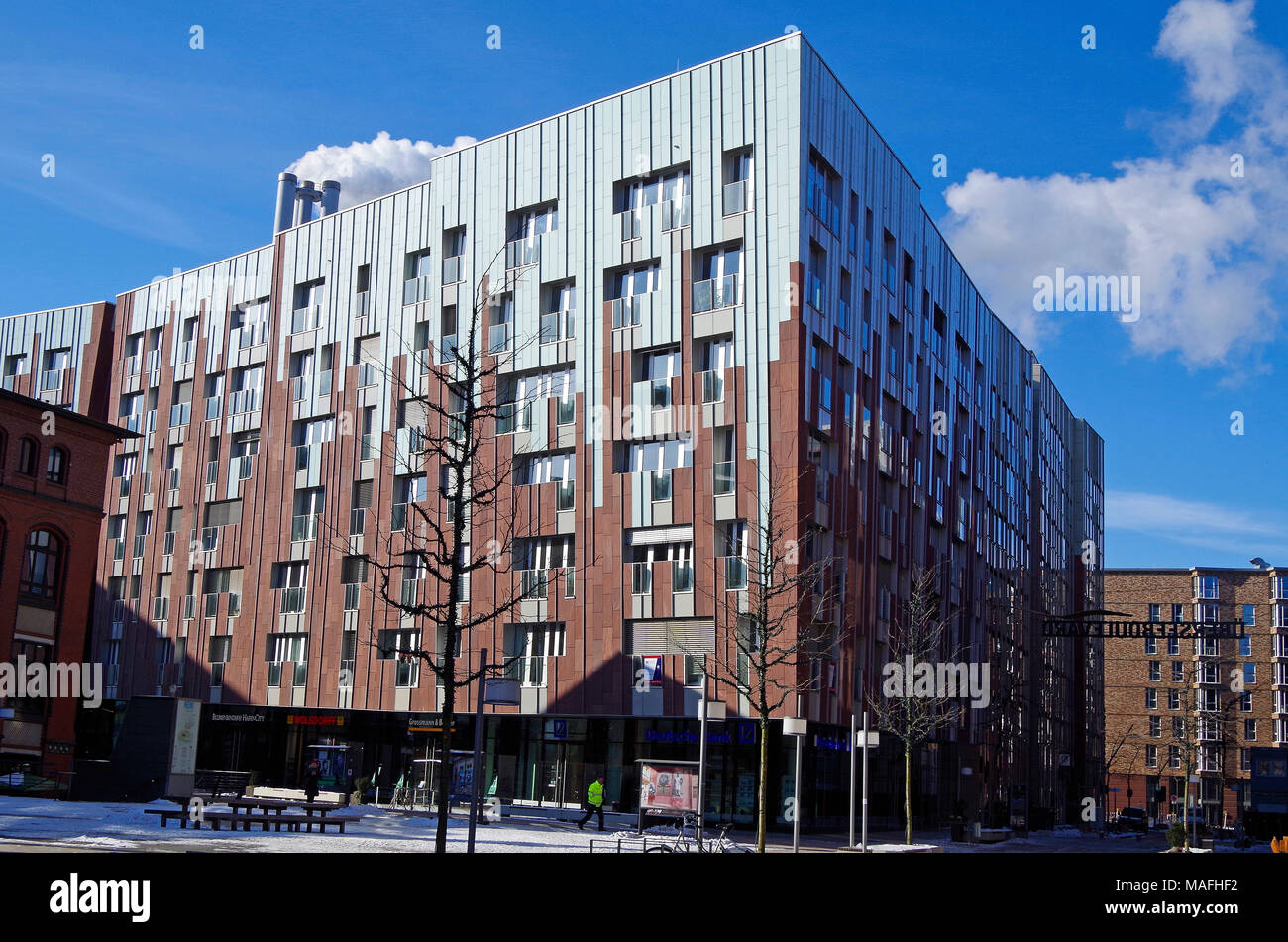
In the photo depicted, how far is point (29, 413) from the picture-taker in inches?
1722

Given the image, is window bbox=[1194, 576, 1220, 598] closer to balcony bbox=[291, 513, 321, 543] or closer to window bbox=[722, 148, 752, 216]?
window bbox=[722, 148, 752, 216]

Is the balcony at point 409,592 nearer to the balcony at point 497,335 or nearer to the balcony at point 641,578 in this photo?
the balcony at point 497,335

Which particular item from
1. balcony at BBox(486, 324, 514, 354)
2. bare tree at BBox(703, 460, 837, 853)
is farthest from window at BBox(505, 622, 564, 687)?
balcony at BBox(486, 324, 514, 354)

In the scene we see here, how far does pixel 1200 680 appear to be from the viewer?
113m

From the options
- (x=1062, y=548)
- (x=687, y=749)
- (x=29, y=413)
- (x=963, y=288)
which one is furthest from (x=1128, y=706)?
(x=29, y=413)

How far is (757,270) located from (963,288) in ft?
76.1

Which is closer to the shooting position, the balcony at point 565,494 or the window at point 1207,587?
the balcony at point 565,494

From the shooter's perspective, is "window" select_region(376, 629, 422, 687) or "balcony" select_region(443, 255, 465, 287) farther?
"balcony" select_region(443, 255, 465, 287)

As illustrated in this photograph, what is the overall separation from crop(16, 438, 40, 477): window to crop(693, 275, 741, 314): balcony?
77.9ft

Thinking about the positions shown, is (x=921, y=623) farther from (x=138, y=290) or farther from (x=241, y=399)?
(x=138, y=290)

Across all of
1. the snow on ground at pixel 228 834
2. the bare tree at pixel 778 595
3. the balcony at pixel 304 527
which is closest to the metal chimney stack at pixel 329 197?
the balcony at pixel 304 527

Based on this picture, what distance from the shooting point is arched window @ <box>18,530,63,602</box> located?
43.3 m

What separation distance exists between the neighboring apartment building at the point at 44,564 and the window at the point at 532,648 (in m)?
15.0

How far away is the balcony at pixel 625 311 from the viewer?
42250mm
